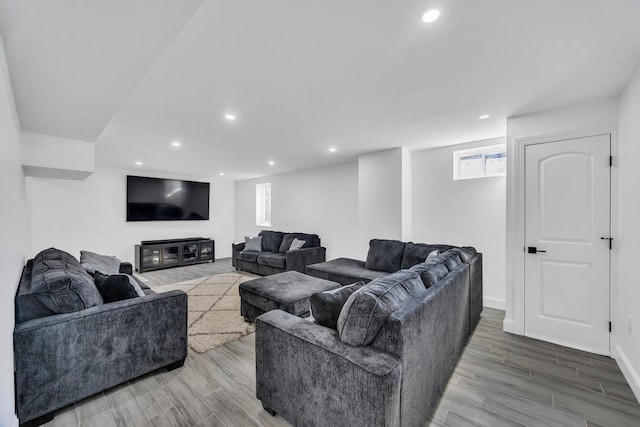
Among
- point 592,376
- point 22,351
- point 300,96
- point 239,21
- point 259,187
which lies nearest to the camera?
point 239,21

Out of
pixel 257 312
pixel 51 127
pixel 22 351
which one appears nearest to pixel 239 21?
pixel 51 127

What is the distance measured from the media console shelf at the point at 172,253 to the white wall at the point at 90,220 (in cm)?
35

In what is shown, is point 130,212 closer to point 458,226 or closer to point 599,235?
point 458,226

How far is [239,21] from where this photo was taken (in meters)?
1.45

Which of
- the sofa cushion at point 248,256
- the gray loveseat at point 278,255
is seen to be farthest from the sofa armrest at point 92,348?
the sofa cushion at point 248,256

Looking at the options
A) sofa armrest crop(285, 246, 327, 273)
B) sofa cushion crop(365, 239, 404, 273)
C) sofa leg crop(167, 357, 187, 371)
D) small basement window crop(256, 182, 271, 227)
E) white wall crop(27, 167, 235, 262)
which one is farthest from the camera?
small basement window crop(256, 182, 271, 227)

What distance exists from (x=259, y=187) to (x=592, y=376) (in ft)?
23.1

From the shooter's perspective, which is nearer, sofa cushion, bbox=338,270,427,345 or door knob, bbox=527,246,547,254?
sofa cushion, bbox=338,270,427,345

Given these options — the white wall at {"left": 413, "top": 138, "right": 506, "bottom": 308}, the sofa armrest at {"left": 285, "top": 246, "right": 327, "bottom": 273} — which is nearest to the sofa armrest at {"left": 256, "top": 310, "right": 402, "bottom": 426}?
the white wall at {"left": 413, "top": 138, "right": 506, "bottom": 308}

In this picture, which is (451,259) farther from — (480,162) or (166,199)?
(166,199)

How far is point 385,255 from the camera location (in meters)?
3.89

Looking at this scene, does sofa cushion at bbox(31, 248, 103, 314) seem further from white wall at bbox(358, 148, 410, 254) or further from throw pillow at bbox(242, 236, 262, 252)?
throw pillow at bbox(242, 236, 262, 252)

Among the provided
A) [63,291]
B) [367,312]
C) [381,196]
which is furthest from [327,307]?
[381,196]

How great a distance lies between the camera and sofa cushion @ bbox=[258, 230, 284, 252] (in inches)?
242
